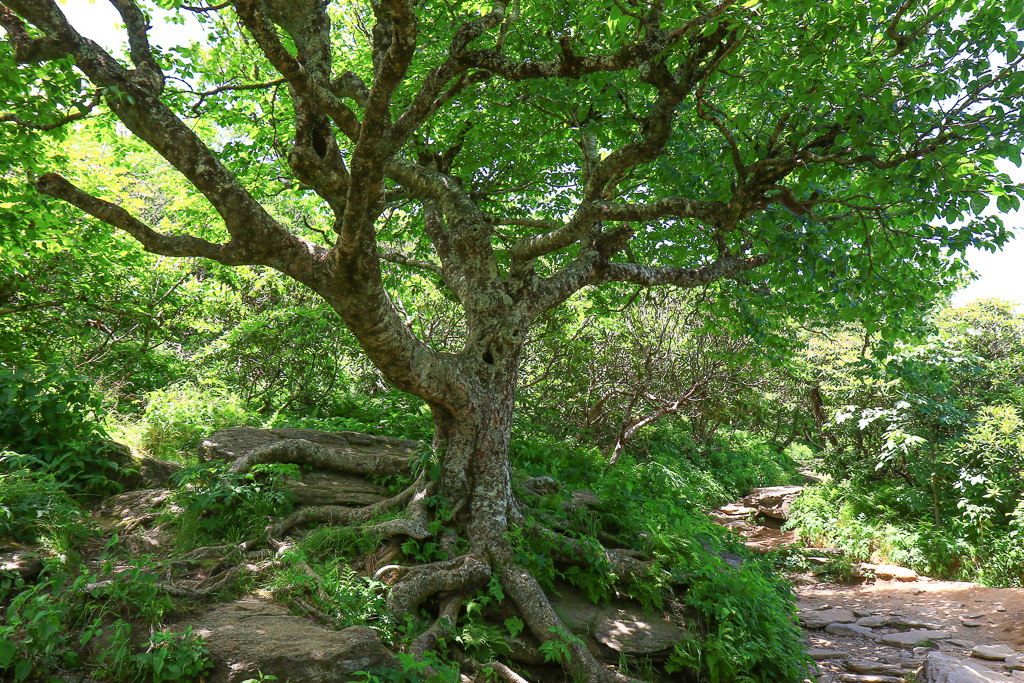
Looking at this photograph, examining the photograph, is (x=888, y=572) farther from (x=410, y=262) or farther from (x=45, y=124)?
(x=45, y=124)

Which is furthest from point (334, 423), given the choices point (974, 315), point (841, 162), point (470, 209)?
point (974, 315)

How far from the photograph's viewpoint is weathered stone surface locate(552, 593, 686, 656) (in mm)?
5125

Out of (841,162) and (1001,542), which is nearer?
(841,162)

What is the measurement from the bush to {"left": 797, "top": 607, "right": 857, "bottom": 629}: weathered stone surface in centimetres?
917

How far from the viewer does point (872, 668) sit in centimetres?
611

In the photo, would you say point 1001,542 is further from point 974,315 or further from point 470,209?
point 470,209

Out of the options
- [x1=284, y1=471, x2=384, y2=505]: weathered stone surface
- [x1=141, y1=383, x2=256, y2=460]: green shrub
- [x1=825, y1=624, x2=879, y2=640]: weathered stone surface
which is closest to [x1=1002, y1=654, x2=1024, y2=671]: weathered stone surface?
[x1=825, y1=624, x2=879, y2=640]: weathered stone surface

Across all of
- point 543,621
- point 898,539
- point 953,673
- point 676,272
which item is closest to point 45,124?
point 543,621

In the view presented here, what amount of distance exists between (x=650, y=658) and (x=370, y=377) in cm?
901

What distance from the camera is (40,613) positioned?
306cm

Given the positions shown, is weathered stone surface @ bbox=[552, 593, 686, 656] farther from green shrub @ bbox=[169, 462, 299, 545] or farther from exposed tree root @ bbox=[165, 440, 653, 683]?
green shrub @ bbox=[169, 462, 299, 545]

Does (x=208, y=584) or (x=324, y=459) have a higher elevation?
(x=324, y=459)

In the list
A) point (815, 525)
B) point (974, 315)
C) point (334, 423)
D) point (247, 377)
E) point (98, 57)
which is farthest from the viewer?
point (974, 315)

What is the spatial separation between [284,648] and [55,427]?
413 centimetres
